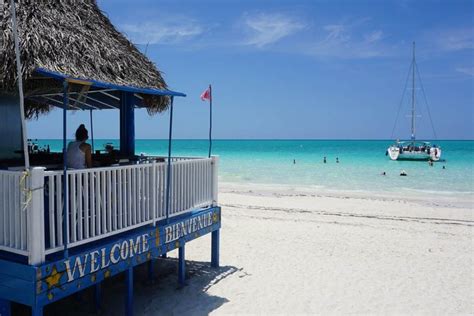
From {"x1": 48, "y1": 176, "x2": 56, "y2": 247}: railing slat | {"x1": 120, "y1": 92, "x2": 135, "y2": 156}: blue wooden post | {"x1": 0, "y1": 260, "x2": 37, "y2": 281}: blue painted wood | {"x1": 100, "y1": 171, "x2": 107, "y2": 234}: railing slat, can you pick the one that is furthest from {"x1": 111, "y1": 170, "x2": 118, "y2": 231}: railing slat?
{"x1": 120, "y1": 92, "x2": 135, "y2": 156}: blue wooden post

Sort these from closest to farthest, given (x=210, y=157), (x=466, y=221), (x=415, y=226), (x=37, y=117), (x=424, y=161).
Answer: (x=210, y=157)
(x=37, y=117)
(x=415, y=226)
(x=466, y=221)
(x=424, y=161)

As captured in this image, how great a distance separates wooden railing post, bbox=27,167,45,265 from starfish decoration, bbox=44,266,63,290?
22 centimetres

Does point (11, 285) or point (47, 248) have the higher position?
point (47, 248)

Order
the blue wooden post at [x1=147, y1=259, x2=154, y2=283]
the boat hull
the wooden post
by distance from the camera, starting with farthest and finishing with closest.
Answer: the boat hull
the wooden post
the blue wooden post at [x1=147, y1=259, x2=154, y2=283]

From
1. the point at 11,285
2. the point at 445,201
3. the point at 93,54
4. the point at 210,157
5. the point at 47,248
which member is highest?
the point at 93,54

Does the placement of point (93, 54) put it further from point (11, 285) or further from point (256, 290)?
point (256, 290)

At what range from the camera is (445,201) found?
2170 centimetres

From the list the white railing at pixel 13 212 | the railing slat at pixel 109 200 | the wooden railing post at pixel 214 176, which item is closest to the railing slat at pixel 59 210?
the white railing at pixel 13 212

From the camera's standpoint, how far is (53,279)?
4742mm

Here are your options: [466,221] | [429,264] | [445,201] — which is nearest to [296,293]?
[429,264]

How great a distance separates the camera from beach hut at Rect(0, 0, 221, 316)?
4.64m

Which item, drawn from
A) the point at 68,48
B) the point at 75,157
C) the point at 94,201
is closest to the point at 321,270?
the point at 94,201

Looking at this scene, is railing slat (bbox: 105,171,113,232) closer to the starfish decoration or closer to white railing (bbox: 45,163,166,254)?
white railing (bbox: 45,163,166,254)

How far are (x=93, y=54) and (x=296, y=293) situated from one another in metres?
5.19
